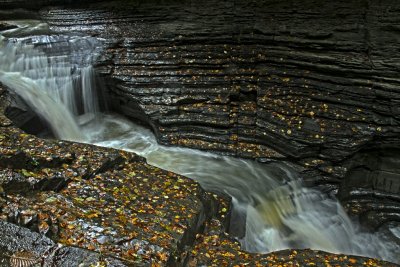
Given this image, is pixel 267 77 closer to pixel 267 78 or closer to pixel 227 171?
pixel 267 78

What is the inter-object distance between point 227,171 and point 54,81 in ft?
16.2

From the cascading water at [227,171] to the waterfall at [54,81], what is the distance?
0.07 feet

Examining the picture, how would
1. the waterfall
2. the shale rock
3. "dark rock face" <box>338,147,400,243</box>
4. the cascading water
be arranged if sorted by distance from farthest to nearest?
the waterfall
"dark rock face" <box>338,147,400,243</box>
the cascading water
the shale rock

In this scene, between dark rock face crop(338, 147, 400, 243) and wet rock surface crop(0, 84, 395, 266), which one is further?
dark rock face crop(338, 147, 400, 243)

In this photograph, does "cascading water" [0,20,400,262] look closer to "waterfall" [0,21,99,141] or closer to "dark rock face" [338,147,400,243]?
"waterfall" [0,21,99,141]

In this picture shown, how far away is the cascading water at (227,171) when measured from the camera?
646cm

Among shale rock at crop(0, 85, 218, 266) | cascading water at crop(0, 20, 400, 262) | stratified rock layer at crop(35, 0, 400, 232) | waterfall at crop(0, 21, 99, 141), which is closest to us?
shale rock at crop(0, 85, 218, 266)

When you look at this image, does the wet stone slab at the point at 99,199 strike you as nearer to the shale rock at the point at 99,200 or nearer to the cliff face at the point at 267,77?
the shale rock at the point at 99,200

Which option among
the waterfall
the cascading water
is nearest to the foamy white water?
the cascading water

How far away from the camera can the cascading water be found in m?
6.46

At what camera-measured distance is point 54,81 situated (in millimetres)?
9008

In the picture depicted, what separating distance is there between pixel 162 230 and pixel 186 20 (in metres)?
6.69

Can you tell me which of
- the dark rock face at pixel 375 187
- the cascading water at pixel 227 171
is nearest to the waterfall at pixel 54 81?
the cascading water at pixel 227 171

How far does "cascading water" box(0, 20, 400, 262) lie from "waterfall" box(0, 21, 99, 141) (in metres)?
0.02
